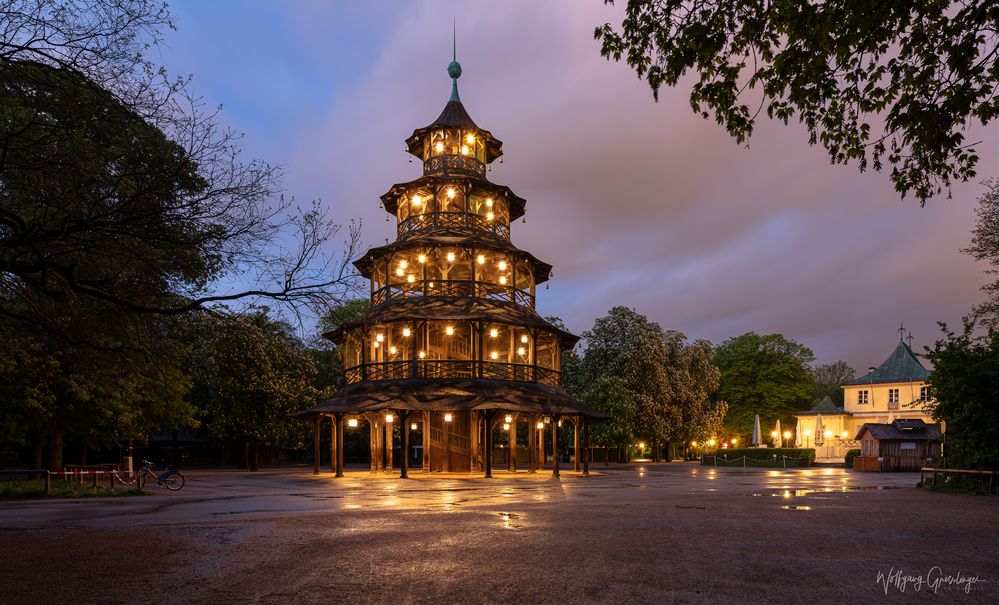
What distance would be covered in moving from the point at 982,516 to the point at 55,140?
59.1 ft

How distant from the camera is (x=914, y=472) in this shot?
132 feet

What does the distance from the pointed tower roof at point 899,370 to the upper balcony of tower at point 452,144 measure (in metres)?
53.4

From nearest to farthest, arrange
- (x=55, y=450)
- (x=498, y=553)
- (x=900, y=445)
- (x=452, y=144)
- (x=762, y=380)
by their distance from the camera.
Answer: (x=498, y=553) → (x=55, y=450) → (x=900, y=445) → (x=452, y=144) → (x=762, y=380)

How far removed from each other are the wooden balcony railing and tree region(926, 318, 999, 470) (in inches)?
703

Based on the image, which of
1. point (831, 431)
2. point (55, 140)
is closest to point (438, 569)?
point (55, 140)

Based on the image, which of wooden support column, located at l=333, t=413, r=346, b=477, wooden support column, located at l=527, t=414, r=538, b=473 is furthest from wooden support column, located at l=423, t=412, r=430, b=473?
wooden support column, located at l=527, t=414, r=538, b=473

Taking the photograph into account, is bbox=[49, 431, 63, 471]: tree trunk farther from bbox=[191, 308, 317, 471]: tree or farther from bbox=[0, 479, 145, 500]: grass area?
bbox=[0, 479, 145, 500]: grass area

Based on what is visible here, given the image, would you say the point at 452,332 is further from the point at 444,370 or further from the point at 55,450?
the point at 55,450

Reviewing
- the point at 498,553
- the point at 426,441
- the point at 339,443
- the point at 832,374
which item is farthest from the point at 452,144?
the point at 832,374

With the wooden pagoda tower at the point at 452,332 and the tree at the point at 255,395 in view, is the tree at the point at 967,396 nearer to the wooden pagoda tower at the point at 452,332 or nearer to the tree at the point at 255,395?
the wooden pagoda tower at the point at 452,332

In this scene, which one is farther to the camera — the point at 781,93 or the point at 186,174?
the point at 186,174

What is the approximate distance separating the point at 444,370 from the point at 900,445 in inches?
1065

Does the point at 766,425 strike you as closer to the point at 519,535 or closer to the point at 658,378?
the point at 658,378

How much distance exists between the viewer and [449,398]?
107 ft
